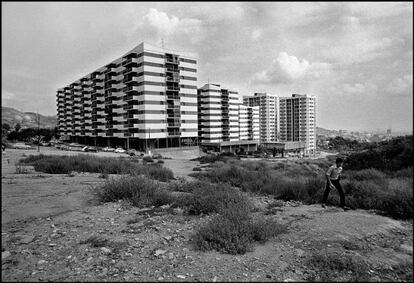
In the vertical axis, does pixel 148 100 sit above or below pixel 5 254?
above

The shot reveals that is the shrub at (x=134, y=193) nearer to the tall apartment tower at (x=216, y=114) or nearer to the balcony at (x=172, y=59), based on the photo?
the balcony at (x=172, y=59)

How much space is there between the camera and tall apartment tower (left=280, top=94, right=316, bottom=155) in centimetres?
10412

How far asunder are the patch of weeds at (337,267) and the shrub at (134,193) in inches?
183

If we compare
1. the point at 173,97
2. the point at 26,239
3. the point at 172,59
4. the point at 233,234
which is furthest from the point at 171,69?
the point at 233,234

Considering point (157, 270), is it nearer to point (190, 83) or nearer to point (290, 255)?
point (290, 255)

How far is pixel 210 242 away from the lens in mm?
4359

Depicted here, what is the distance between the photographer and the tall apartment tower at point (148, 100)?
176 feet

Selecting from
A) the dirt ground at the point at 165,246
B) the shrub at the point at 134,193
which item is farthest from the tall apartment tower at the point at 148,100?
the dirt ground at the point at 165,246

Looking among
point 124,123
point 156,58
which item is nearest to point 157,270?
point 156,58

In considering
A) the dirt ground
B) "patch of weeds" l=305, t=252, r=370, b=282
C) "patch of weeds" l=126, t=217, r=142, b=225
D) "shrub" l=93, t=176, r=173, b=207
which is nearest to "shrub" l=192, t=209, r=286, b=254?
the dirt ground

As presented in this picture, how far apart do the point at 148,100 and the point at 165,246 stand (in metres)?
51.3

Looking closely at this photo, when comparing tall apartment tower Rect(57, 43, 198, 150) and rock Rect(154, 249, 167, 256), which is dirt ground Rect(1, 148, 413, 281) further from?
tall apartment tower Rect(57, 43, 198, 150)

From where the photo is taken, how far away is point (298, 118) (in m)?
107

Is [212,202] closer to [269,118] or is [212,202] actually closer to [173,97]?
[173,97]
